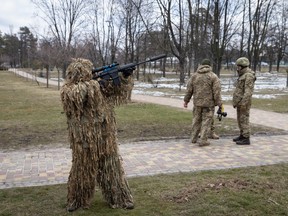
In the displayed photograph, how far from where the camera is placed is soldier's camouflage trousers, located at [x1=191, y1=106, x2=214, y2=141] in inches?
292

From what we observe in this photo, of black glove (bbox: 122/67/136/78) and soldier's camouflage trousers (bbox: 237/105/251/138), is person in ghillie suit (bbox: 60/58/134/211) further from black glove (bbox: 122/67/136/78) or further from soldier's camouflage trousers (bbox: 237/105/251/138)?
soldier's camouflage trousers (bbox: 237/105/251/138)

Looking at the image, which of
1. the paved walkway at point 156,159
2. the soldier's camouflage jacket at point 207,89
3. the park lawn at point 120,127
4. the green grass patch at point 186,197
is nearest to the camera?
Answer: the green grass patch at point 186,197

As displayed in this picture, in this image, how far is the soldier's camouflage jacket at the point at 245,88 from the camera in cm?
744

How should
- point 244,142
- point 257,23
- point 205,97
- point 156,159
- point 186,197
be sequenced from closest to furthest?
1. point 186,197
2. point 156,159
3. point 205,97
4. point 244,142
5. point 257,23

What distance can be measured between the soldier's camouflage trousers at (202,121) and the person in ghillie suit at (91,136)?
3.71 metres

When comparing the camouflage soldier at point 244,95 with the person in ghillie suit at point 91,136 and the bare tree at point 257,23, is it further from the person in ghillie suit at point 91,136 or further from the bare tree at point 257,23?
the bare tree at point 257,23

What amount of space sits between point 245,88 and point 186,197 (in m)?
3.86

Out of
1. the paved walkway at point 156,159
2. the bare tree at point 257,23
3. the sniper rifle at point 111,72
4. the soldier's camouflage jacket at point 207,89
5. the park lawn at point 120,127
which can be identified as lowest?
the paved walkway at point 156,159

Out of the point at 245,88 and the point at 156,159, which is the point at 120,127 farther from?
the point at 245,88

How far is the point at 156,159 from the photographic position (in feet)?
21.1

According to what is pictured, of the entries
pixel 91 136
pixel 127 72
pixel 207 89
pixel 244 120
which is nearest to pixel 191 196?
pixel 91 136

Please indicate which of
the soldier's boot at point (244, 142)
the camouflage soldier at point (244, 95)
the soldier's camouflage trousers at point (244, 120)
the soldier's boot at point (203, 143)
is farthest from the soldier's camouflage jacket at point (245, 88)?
the soldier's boot at point (203, 143)

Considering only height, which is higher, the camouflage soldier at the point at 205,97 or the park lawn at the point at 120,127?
the camouflage soldier at the point at 205,97

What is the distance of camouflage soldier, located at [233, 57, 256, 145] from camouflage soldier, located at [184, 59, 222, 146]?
58cm
